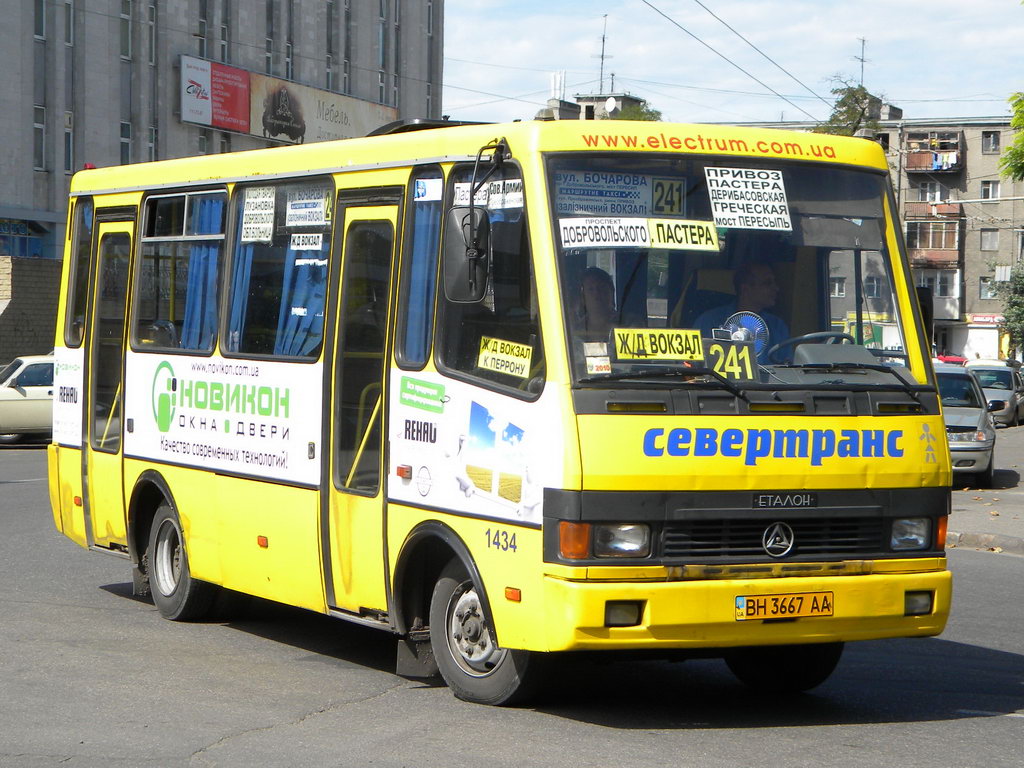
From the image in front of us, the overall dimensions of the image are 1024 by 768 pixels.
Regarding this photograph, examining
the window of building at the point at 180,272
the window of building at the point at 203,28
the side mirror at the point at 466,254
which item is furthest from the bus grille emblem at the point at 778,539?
the window of building at the point at 203,28

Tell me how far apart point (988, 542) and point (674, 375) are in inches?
385

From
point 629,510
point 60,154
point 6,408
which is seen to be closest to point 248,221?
point 629,510

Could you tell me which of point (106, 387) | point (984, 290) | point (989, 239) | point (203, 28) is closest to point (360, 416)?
point (106, 387)

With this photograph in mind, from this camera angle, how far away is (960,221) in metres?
95.8

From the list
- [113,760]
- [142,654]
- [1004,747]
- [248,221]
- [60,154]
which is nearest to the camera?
[113,760]

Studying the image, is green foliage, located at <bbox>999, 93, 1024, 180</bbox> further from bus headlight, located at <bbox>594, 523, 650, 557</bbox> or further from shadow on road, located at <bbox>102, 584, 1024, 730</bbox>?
bus headlight, located at <bbox>594, 523, 650, 557</bbox>

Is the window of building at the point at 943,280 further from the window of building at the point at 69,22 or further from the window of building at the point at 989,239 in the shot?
the window of building at the point at 69,22

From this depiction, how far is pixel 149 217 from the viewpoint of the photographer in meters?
10.8

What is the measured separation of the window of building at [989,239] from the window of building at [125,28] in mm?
60834

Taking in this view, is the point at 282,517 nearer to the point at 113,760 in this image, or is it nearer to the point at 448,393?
the point at 448,393

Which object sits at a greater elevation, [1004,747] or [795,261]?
[795,261]

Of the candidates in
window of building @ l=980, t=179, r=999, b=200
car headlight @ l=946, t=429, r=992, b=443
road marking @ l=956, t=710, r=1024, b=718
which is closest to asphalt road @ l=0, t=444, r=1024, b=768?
road marking @ l=956, t=710, r=1024, b=718

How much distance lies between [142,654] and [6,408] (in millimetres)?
19072

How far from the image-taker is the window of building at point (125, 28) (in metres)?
52.5
